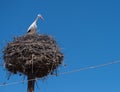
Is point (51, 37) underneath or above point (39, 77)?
above

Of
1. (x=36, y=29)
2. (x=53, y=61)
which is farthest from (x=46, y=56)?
(x=36, y=29)

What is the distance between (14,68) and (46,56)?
1.21 m

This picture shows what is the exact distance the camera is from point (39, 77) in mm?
18594

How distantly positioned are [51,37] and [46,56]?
118 cm

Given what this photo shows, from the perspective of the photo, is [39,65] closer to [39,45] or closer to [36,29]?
[39,45]

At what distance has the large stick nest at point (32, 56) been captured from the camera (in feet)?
58.8

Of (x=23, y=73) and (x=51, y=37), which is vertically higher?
(x=51, y=37)

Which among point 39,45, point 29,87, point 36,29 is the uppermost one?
point 36,29

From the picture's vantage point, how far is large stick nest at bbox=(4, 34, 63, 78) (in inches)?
706

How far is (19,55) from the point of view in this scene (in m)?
18.0

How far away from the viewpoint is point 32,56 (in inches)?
702

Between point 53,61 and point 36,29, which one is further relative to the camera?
point 36,29

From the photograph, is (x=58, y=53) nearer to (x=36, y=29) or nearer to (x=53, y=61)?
(x=53, y=61)

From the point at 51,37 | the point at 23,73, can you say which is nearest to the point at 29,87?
the point at 23,73
